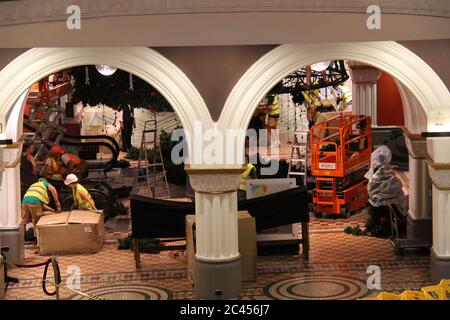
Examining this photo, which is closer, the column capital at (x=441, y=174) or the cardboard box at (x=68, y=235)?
the column capital at (x=441, y=174)

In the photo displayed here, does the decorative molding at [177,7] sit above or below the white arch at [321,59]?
above

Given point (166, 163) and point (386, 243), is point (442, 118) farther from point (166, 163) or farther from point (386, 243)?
point (166, 163)

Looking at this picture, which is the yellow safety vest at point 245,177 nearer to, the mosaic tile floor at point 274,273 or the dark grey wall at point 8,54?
the mosaic tile floor at point 274,273

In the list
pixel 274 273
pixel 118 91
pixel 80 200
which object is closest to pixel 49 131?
pixel 118 91

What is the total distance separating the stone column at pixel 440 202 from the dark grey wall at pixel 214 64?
2.65 m

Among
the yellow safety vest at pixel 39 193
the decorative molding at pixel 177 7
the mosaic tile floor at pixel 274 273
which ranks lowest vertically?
the mosaic tile floor at pixel 274 273

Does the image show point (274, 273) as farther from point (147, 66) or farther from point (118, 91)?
point (118, 91)

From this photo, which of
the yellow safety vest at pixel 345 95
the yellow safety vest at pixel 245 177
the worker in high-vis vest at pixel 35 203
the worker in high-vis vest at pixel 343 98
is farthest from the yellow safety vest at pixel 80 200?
the yellow safety vest at pixel 345 95

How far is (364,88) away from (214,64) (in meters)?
12.6

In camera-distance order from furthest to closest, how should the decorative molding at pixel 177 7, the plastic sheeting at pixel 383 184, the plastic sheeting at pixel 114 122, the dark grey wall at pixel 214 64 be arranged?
the plastic sheeting at pixel 114 122
the plastic sheeting at pixel 383 184
the dark grey wall at pixel 214 64
the decorative molding at pixel 177 7

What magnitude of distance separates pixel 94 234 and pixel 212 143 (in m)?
4.01

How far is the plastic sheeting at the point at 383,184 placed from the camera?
18875mm

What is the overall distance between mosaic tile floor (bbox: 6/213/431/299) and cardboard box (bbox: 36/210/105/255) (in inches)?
6.2

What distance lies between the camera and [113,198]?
21.3 metres
